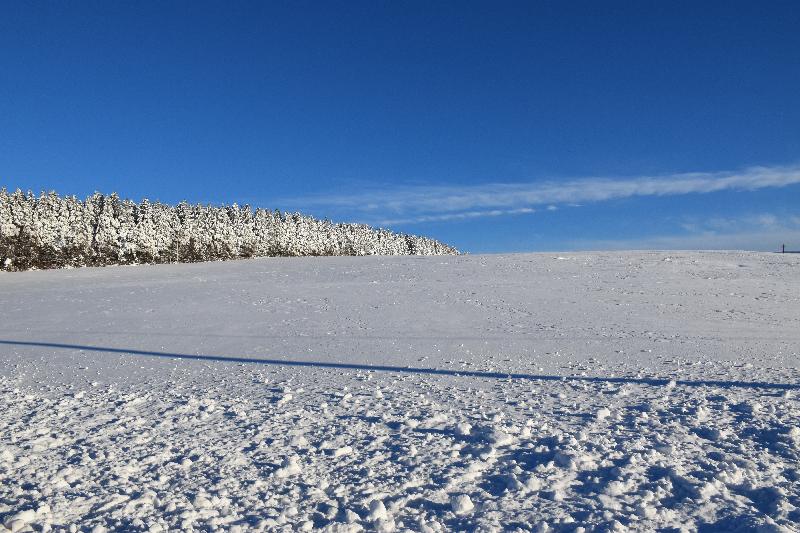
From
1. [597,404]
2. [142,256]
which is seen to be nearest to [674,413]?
[597,404]

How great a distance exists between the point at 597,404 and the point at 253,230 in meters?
84.6

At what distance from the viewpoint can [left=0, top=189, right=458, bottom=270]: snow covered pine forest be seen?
187 feet

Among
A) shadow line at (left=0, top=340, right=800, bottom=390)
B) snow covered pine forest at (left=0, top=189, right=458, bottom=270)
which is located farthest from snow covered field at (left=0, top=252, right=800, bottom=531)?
snow covered pine forest at (left=0, top=189, right=458, bottom=270)

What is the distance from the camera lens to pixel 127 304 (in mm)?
24172

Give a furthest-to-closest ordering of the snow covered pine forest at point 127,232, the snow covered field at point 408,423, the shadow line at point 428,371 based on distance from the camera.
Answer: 1. the snow covered pine forest at point 127,232
2. the shadow line at point 428,371
3. the snow covered field at point 408,423

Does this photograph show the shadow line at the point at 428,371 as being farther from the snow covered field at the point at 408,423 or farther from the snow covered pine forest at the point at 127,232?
the snow covered pine forest at the point at 127,232

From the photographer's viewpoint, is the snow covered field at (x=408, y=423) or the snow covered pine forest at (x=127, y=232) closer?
the snow covered field at (x=408, y=423)

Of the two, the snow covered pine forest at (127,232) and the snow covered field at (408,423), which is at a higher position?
the snow covered pine forest at (127,232)

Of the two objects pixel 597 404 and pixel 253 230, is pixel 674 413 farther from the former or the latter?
pixel 253 230

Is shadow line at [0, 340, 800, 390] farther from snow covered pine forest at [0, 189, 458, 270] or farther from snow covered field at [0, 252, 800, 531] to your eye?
snow covered pine forest at [0, 189, 458, 270]

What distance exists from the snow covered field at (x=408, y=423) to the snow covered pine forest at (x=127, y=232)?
4784 cm

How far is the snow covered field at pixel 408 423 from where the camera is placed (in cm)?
476

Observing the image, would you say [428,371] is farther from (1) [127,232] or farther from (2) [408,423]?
(1) [127,232]

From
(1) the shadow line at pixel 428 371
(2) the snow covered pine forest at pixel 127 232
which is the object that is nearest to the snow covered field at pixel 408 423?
(1) the shadow line at pixel 428 371
